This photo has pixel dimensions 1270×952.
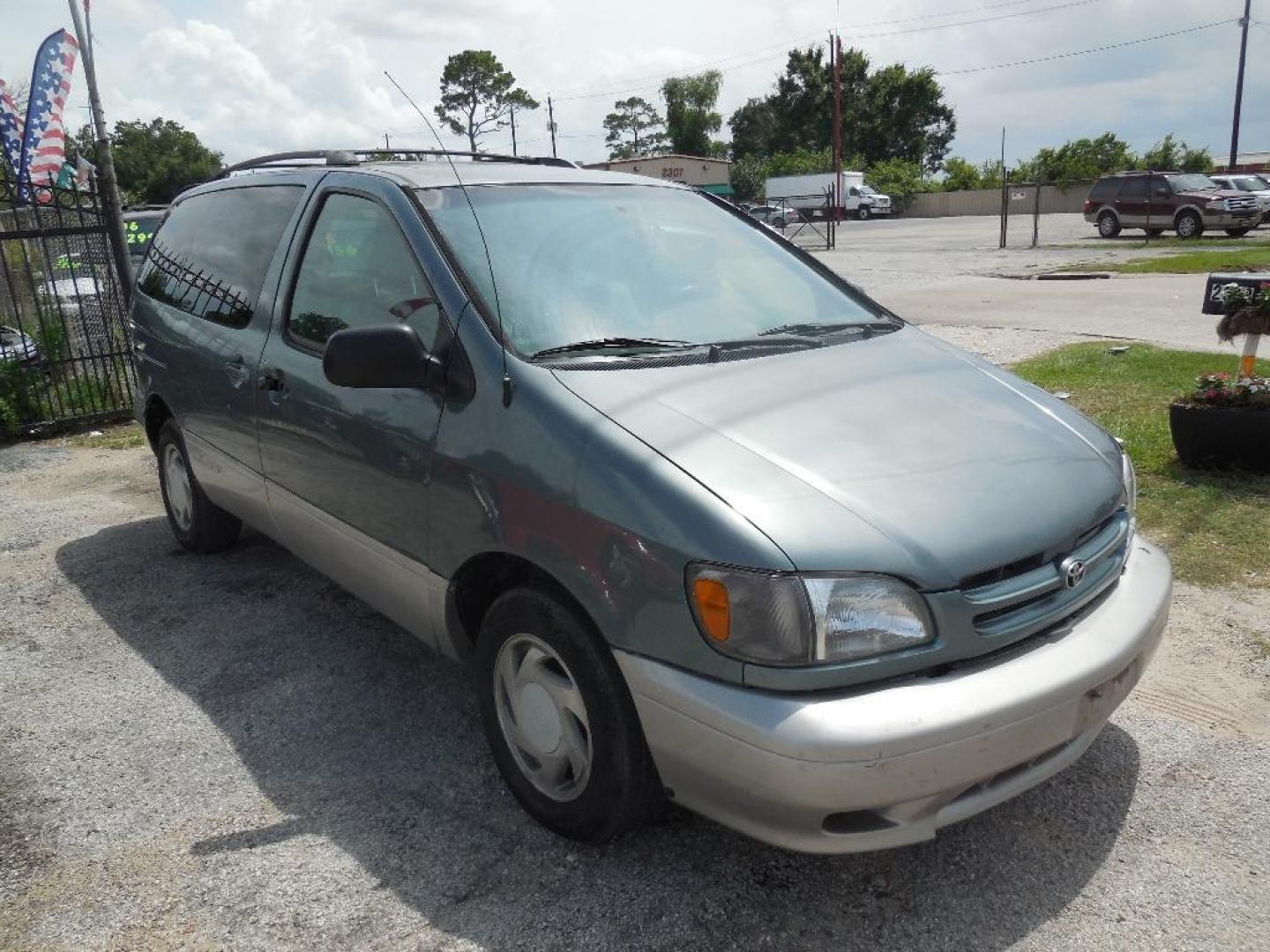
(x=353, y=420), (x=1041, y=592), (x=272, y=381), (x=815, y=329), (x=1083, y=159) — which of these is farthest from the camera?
(x=1083, y=159)

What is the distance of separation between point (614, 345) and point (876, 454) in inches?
33.1

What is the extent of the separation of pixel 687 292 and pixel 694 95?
91510 millimetres

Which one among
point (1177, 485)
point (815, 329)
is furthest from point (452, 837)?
point (1177, 485)

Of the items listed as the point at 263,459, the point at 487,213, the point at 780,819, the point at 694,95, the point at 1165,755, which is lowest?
the point at 1165,755

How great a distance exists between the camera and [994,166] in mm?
57562

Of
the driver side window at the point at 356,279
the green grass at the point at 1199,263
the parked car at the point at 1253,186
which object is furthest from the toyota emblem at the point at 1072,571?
the parked car at the point at 1253,186

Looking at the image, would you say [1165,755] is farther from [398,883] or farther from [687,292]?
[398,883]

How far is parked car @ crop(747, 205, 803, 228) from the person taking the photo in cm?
3150

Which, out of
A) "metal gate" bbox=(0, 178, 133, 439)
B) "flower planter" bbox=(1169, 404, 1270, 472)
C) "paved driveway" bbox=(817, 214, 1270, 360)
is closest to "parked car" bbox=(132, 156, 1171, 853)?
"flower planter" bbox=(1169, 404, 1270, 472)

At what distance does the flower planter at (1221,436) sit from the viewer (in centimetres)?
517

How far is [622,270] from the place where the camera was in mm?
3209

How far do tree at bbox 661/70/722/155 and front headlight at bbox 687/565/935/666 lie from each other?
88847 millimetres

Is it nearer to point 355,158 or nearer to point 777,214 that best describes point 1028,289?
point 355,158

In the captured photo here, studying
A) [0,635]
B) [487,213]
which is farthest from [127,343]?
[487,213]
